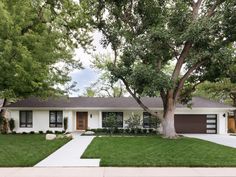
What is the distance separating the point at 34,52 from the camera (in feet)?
67.8

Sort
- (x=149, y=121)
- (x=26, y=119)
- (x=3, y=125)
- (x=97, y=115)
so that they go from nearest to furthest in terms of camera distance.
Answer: (x=149, y=121)
(x=3, y=125)
(x=26, y=119)
(x=97, y=115)

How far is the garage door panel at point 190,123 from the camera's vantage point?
30797 mm

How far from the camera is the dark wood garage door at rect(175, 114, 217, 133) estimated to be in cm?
3078

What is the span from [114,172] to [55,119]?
22226mm

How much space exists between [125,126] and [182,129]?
5.31 m

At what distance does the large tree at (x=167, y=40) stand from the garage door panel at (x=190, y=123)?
5.23m

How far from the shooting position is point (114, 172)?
9.92m

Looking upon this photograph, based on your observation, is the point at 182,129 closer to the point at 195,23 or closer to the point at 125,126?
the point at 125,126

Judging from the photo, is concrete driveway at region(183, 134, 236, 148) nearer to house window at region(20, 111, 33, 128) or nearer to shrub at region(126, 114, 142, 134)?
shrub at region(126, 114, 142, 134)

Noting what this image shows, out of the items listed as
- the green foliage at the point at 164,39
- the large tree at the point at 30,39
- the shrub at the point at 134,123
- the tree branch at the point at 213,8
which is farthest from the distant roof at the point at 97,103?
the tree branch at the point at 213,8

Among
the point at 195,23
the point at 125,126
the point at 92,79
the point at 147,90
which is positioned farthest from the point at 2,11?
the point at 92,79

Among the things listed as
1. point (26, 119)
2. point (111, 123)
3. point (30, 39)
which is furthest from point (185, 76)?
point (26, 119)

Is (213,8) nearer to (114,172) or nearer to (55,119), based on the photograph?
(55,119)

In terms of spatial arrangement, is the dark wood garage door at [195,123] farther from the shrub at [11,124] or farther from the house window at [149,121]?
the shrub at [11,124]
